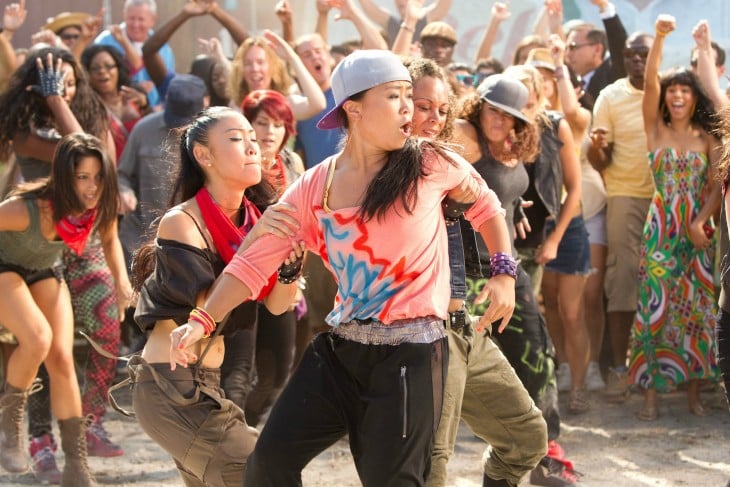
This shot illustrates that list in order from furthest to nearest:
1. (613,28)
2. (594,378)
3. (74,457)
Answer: (613,28) < (594,378) < (74,457)

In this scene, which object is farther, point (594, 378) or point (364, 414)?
point (594, 378)

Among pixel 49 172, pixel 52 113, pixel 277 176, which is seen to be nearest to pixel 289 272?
pixel 277 176

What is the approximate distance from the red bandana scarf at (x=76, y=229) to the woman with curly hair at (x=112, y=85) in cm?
223

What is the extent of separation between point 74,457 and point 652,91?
3852mm

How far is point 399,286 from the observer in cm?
361

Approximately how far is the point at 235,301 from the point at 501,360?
1.09 m

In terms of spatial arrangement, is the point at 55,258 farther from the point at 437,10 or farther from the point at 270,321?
the point at 437,10

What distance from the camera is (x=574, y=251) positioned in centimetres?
719

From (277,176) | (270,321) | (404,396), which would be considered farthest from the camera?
(270,321)

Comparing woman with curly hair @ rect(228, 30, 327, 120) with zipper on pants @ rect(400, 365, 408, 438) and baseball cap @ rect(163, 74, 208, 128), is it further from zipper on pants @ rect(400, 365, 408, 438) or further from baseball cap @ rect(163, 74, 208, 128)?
zipper on pants @ rect(400, 365, 408, 438)

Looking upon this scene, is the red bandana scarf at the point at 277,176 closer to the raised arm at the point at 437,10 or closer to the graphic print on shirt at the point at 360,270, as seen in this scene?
the graphic print on shirt at the point at 360,270

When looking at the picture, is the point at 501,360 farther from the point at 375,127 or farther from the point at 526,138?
the point at 526,138

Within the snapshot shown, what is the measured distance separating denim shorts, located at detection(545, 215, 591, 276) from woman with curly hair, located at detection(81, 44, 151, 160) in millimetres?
2875

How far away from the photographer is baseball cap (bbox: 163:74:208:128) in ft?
23.2
